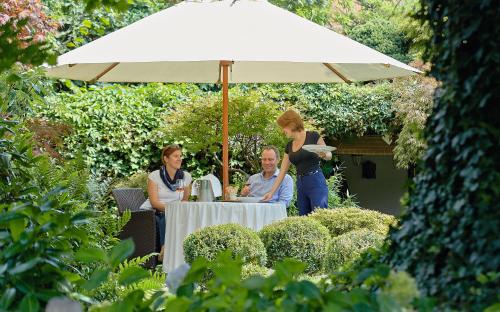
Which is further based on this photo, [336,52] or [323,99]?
[323,99]

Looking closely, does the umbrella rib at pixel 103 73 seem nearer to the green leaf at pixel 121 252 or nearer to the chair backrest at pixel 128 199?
the chair backrest at pixel 128 199

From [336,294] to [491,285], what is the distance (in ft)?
1.06

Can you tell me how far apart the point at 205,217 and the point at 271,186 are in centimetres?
110

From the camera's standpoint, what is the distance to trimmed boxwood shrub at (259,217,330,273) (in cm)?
767

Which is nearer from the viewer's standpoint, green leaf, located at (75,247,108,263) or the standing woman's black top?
green leaf, located at (75,247,108,263)

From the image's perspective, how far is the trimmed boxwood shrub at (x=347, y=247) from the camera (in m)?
6.79

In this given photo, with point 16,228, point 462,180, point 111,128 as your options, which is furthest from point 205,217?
point 462,180

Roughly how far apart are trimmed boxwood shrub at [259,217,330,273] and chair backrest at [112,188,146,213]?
265 cm

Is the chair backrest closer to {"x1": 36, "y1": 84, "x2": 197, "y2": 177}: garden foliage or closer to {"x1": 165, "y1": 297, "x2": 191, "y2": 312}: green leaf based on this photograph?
{"x1": 36, "y1": 84, "x2": 197, "y2": 177}: garden foliage

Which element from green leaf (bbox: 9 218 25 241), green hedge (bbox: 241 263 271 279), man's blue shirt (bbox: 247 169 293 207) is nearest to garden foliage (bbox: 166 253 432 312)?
green leaf (bbox: 9 218 25 241)

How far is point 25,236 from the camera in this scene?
86.9 inches

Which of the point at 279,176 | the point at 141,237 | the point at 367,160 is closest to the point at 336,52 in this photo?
the point at 279,176

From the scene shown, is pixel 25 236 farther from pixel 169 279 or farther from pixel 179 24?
pixel 179 24

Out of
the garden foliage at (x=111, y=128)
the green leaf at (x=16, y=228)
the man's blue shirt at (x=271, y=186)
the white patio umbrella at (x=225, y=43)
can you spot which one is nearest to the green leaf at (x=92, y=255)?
the green leaf at (x=16, y=228)
